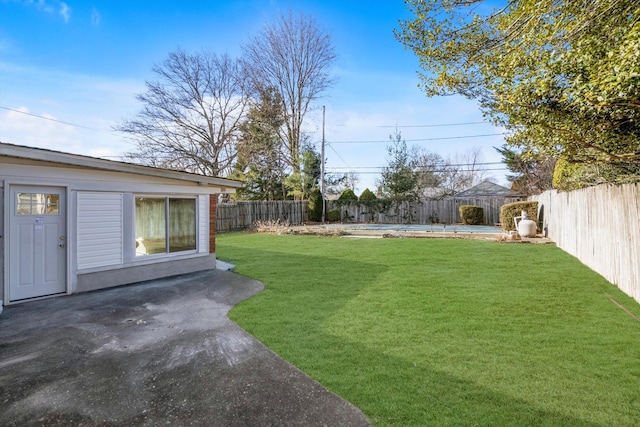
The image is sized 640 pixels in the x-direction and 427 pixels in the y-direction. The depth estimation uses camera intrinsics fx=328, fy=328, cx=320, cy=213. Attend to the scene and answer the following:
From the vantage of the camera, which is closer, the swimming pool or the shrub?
the swimming pool

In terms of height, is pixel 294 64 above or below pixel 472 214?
above

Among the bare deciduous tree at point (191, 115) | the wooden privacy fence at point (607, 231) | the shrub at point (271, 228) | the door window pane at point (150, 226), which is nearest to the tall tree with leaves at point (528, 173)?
the wooden privacy fence at point (607, 231)

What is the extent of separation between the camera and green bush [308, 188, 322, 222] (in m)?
21.5

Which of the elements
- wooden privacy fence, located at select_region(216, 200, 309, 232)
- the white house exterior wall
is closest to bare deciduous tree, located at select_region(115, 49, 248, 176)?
wooden privacy fence, located at select_region(216, 200, 309, 232)

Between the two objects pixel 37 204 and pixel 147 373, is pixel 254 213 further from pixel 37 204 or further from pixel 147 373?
pixel 147 373

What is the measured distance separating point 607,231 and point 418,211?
1560 cm

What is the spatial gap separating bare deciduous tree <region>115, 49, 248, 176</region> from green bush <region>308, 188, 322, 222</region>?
6.04 m

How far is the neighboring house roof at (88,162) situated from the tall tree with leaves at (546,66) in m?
4.80

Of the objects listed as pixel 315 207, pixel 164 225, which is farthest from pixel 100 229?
pixel 315 207

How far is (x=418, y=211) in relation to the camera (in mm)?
21219

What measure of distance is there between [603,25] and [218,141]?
2088 centimetres

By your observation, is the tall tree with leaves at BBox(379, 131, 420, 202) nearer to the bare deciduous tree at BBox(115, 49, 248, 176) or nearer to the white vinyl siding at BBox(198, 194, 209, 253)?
the bare deciduous tree at BBox(115, 49, 248, 176)

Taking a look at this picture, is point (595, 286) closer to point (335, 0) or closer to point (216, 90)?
point (335, 0)

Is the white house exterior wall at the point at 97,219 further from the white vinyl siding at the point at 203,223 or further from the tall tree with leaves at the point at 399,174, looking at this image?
the tall tree with leaves at the point at 399,174
